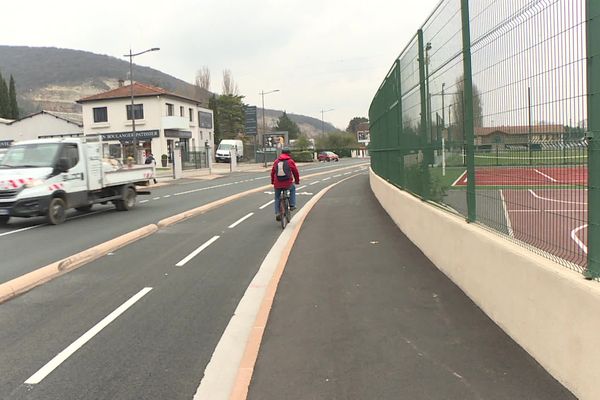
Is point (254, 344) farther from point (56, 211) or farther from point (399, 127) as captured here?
point (56, 211)

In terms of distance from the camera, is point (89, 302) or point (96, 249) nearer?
point (89, 302)

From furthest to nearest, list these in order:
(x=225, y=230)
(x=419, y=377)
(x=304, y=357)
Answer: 1. (x=225, y=230)
2. (x=304, y=357)
3. (x=419, y=377)

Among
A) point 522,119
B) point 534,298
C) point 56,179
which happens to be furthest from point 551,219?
point 56,179

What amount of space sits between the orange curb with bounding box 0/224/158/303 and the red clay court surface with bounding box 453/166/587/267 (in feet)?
18.4

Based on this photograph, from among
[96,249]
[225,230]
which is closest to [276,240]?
[225,230]

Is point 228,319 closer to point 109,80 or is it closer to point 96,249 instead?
point 96,249

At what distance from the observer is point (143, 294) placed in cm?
668

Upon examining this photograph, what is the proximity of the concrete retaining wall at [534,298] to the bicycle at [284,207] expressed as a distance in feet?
19.2

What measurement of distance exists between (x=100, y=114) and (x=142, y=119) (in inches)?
216

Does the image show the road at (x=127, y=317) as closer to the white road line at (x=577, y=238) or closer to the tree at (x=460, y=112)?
the white road line at (x=577, y=238)

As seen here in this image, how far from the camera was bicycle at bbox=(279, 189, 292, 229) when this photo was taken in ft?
40.1

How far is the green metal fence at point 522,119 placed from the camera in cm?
341

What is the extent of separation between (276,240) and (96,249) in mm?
3182

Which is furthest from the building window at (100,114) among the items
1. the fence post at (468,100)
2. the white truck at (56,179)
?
the fence post at (468,100)
